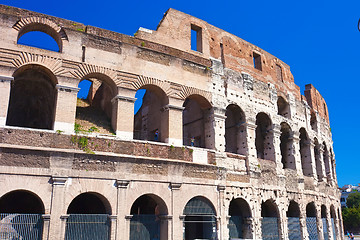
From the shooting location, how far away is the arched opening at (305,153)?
63.5 ft

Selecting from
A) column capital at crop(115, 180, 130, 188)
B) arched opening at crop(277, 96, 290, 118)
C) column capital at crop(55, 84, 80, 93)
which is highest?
arched opening at crop(277, 96, 290, 118)

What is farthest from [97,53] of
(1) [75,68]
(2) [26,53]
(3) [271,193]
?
(3) [271,193]

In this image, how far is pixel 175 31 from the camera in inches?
569

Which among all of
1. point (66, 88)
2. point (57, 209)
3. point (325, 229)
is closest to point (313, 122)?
point (325, 229)

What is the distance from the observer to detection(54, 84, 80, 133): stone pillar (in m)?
11.1

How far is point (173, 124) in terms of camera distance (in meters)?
13.1

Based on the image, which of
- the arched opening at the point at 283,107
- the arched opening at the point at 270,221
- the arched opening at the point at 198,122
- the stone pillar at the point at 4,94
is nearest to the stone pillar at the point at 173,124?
the arched opening at the point at 198,122

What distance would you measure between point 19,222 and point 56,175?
1.57 m

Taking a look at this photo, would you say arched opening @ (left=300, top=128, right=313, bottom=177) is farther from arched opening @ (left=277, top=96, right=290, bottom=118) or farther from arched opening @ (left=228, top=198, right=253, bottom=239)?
arched opening @ (left=228, top=198, right=253, bottom=239)

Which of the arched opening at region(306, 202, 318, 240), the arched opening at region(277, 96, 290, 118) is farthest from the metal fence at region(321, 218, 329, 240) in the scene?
the arched opening at region(277, 96, 290, 118)

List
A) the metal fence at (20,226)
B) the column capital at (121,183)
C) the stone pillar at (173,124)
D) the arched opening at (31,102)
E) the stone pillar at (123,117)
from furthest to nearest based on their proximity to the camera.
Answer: the arched opening at (31,102) → the stone pillar at (173,124) → the stone pillar at (123,117) → the column capital at (121,183) → the metal fence at (20,226)

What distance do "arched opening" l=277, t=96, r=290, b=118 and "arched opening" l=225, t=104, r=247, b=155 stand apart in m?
3.38

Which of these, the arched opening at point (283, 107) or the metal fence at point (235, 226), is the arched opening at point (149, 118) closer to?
the metal fence at point (235, 226)

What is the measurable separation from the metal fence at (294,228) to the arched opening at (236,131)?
4273 millimetres
